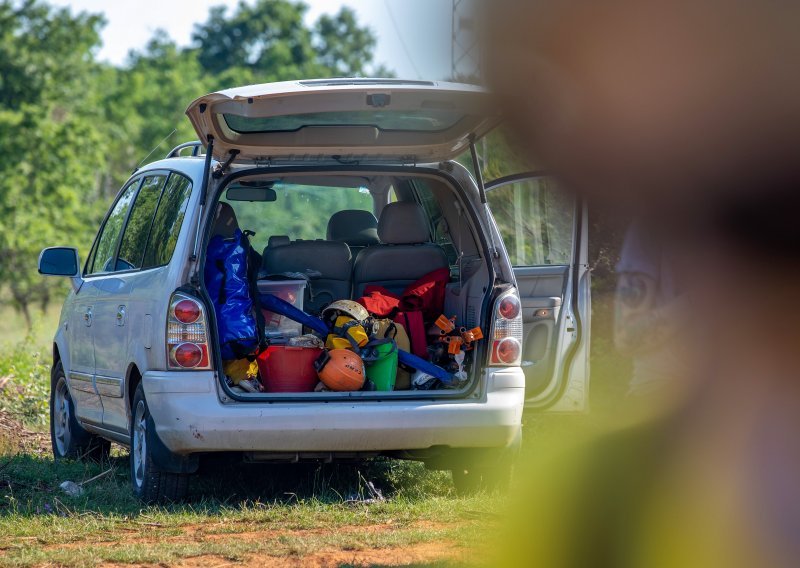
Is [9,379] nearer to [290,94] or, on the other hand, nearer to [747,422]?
[290,94]

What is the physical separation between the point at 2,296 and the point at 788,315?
30.2 m

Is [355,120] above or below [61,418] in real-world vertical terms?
above

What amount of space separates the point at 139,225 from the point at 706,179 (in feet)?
19.3

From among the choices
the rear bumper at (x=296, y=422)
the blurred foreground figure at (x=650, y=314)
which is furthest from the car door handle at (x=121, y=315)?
the blurred foreground figure at (x=650, y=314)

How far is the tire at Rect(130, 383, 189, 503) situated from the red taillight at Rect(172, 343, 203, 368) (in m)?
0.37

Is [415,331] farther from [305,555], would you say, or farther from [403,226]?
[305,555]

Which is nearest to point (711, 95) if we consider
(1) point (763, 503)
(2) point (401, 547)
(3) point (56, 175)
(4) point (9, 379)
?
(1) point (763, 503)

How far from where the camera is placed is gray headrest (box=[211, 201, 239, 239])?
6199 mm

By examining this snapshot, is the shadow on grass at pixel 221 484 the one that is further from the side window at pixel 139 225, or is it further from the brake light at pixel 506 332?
the side window at pixel 139 225

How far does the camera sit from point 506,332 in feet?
18.5

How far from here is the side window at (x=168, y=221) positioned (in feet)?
18.9

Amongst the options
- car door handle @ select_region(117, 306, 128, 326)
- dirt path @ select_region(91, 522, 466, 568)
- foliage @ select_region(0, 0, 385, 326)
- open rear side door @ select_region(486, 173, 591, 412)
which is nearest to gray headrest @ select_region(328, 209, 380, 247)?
open rear side door @ select_region(486, 173, 591, 412)

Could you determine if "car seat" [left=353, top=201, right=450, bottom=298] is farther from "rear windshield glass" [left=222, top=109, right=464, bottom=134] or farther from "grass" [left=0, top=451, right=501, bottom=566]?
"grass" [left=0, top=451, right=501, bottom=566]

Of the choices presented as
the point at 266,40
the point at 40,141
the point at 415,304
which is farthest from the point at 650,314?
the point at 266,40
